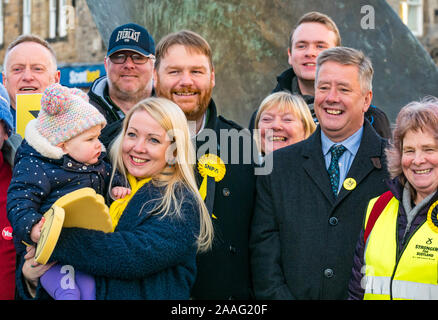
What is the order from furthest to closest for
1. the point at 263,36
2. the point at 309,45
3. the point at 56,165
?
the point at 263,36, the point at 309,45, the point at 56,165

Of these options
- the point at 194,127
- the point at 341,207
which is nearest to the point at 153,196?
the point at 194,127

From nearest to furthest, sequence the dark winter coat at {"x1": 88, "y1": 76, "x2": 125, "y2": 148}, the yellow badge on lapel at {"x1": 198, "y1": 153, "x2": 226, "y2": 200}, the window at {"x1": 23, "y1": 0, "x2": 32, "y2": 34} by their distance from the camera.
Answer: the yellow badge on lapel at {"x1": 198, "y1": 153, "x2": 226, "y2": 200}, the dark winter coat at {"x1": 88, "y1": 76, "x2": 125, "y2": 148}, the window at {"x1": 23, "y1": 0, "x2": 32, "y2": 34}

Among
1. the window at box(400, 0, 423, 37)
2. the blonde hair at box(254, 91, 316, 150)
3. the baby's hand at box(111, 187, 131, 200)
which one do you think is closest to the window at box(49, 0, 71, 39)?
the window at box(400, 0, 423, 37)

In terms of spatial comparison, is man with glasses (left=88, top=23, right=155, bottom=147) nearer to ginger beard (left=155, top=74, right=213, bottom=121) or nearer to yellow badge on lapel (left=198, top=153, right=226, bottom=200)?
ginger beard (left=155, top=74, right=213, bottom=121)

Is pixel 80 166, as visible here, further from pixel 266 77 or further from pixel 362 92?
pixel 266 77

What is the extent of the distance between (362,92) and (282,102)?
795 millimetres

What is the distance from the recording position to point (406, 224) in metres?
2.48

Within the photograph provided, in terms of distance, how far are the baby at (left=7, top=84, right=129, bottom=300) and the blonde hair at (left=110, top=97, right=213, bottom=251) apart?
0.11m

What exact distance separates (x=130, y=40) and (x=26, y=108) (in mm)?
687

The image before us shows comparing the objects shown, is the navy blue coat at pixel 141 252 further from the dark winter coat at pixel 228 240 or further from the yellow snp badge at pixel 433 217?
Result: the yellow snp badge at pixel 433 217

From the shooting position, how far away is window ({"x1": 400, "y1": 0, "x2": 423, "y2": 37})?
16.1 metres

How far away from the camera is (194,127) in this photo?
3.02 metres

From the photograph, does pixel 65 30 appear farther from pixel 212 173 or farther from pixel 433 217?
→ pixel 433 217

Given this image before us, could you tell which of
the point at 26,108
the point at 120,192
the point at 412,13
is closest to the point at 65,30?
the point at 412,13
